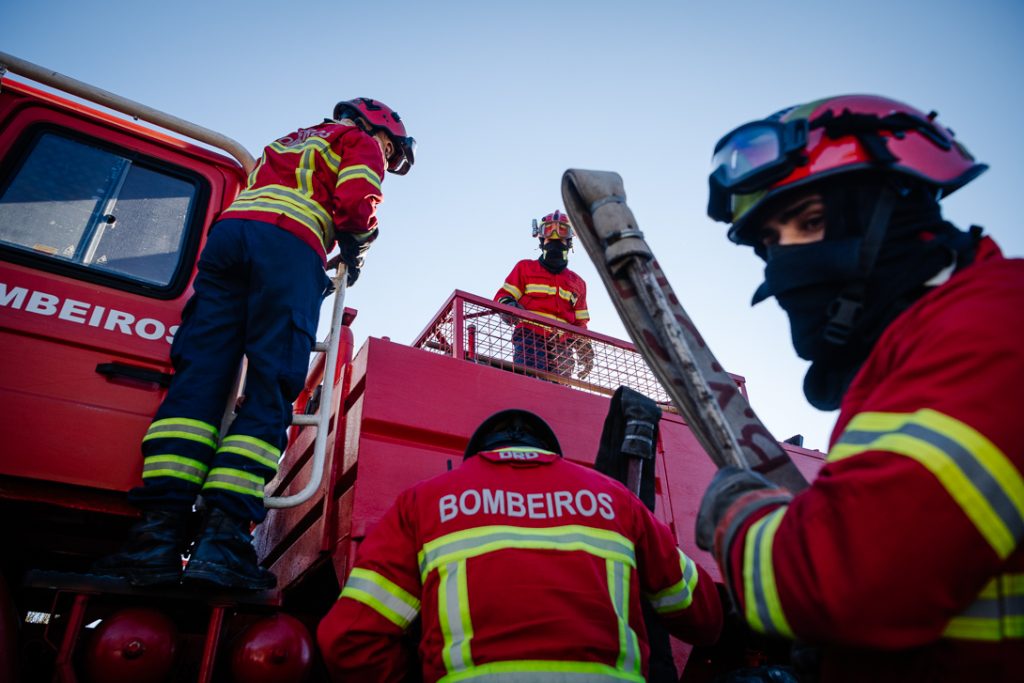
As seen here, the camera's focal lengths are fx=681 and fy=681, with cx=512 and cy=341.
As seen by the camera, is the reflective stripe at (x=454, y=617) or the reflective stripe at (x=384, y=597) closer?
the reflective stripe at (x=454, y=617)

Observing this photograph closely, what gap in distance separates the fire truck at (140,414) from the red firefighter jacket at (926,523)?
1.82 metres

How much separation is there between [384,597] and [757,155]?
157 centimetres

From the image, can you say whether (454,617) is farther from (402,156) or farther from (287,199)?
(402,156)

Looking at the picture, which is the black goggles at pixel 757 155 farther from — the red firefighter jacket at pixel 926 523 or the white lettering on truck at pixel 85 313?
the white lettering on truck at pixel 85 313

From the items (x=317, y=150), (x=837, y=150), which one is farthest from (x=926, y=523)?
(x=317, y=150)

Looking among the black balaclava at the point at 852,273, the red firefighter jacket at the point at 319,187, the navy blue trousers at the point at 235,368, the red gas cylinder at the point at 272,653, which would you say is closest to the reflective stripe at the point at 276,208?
the red firefighter jacket at the point at 319,187

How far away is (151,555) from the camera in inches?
85.5

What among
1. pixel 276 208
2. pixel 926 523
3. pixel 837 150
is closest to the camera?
pixel 926 523

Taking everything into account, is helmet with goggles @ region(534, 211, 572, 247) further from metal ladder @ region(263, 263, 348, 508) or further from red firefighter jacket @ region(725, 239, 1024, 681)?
red firefighter jacket @ region(725, 239, 1024, 681)

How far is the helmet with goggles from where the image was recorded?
679 cm

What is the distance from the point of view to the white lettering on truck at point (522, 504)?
2.04m

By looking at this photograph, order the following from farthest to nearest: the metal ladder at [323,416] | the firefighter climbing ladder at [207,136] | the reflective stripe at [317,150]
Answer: the reflective stripe at [317,150], the firefighter climbing ladder at [207,136], the metal ladder at [323,416]

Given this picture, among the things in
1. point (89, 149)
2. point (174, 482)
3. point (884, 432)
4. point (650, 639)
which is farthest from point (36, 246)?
point (884, 432)

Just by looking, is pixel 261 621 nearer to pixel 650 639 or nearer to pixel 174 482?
pixel 174 482
